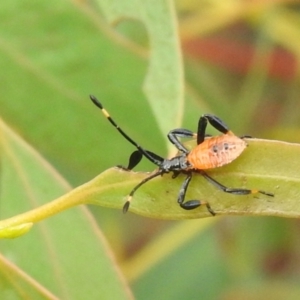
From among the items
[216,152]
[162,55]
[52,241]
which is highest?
[162,55]

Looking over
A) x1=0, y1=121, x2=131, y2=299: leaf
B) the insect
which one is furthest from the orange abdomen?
x1=0, y1=121, x2=131, y2=299: leaf

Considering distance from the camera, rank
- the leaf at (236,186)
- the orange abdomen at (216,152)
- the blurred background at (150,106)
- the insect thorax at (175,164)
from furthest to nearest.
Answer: the blurred background at (150,106)
the insect thorax at (175,164)
the orange abdomen at (216,152)
the leaf at (236,186)

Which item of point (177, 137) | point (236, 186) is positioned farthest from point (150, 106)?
point (236, 186)

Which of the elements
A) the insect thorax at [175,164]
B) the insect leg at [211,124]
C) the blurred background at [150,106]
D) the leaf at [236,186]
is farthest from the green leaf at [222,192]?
the blurred background at [150,106]

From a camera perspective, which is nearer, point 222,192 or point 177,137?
point 222,192

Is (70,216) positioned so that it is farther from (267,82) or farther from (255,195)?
(267,82)

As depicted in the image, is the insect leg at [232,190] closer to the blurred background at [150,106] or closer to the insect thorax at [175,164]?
the insect thorax at [175,164]

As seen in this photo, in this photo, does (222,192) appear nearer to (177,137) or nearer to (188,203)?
(188,203)
